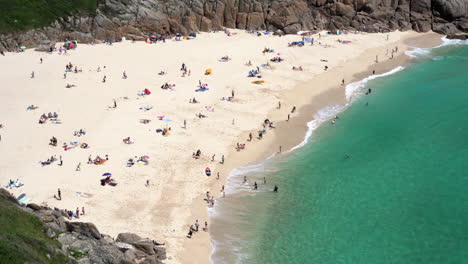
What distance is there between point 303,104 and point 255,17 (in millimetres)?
33173

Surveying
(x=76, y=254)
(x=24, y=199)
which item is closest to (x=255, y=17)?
(x=24, y=199)

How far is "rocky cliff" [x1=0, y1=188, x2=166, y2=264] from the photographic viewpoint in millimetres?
23788

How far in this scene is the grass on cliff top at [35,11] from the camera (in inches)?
2849

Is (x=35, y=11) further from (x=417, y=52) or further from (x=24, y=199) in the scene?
(x=417, y=52)

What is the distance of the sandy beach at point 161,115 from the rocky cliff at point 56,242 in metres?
2.46

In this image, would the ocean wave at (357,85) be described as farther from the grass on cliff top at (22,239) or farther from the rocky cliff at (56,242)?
the grass on cliff top at (22,239)

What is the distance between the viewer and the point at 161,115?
2060 inches

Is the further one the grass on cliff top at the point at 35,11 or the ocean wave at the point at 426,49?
the ocean wave at the point at 426,49

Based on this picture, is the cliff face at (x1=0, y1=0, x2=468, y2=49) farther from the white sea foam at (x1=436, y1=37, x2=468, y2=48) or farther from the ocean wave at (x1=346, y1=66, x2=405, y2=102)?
the ocean wave at (x1=346, y1=66, x2=405, y2=102)

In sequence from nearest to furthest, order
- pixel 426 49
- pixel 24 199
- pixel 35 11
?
pixel 24 199 → pixel 35 11 → pixel 426 49

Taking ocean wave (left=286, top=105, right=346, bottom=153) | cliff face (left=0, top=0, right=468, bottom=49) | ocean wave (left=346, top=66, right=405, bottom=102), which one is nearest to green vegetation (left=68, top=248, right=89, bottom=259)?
ocean wave (left=286, top=105, right=346, bottom=153)

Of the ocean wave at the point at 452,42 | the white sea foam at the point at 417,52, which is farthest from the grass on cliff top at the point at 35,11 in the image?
the ocean wave at the point at 452,42

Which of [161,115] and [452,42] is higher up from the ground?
[452,42]

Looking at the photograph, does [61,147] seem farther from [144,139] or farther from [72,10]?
[72,10]
